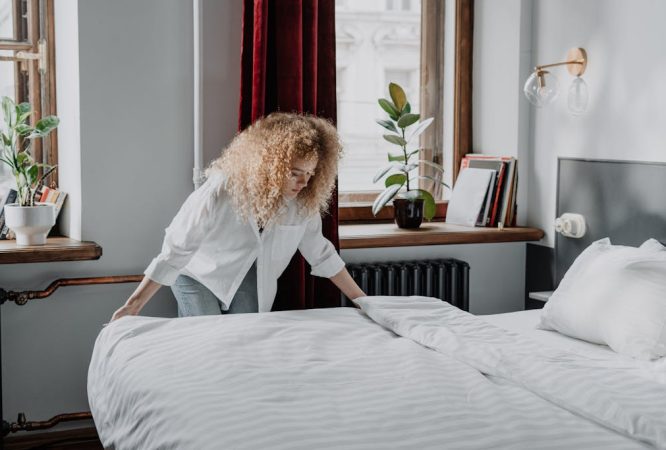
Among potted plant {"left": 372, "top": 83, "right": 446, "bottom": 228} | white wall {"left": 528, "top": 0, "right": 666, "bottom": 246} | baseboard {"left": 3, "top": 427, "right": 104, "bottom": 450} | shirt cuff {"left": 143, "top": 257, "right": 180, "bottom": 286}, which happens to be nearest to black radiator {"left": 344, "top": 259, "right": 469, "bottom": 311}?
potted plant {"left": 372, "top": 83, "right": 446, "bottom": 228}

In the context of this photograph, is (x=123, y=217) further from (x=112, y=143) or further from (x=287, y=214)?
(x=287, y=214)

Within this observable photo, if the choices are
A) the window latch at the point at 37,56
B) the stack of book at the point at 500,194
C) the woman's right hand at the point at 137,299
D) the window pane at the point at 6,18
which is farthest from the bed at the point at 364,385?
the window pane at the point at 6,18

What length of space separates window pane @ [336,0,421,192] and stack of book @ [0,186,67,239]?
1233 mm

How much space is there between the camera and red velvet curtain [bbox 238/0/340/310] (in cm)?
312

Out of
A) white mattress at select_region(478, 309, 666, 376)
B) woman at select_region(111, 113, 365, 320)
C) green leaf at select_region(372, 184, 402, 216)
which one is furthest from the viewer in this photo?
green leaf at select_region(372, 184, 402, 216)

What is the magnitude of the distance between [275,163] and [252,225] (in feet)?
0.79

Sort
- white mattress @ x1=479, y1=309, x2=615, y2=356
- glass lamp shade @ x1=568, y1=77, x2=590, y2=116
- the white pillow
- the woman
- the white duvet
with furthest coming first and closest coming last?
glass lamp shade @ x1=568, y1=77, x2=590, y2=116 → the woman → white mattress @ x1=479, y1=309, x2=615, y2=356 → the white pillow → the white duvet

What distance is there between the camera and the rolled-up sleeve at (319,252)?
2.95m

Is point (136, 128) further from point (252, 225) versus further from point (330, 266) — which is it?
point (330, 266)

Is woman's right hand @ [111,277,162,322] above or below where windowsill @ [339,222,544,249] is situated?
below

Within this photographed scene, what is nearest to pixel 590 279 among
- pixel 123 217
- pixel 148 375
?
pixel 148 375

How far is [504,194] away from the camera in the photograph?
368 cm

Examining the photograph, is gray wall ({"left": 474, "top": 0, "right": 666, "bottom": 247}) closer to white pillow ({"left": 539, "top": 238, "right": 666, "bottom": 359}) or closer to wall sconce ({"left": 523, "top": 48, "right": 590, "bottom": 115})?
wall sconce ({"left": 523, "top": 48, "right": 590, "bottom": 115})

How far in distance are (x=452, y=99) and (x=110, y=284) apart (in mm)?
1803
